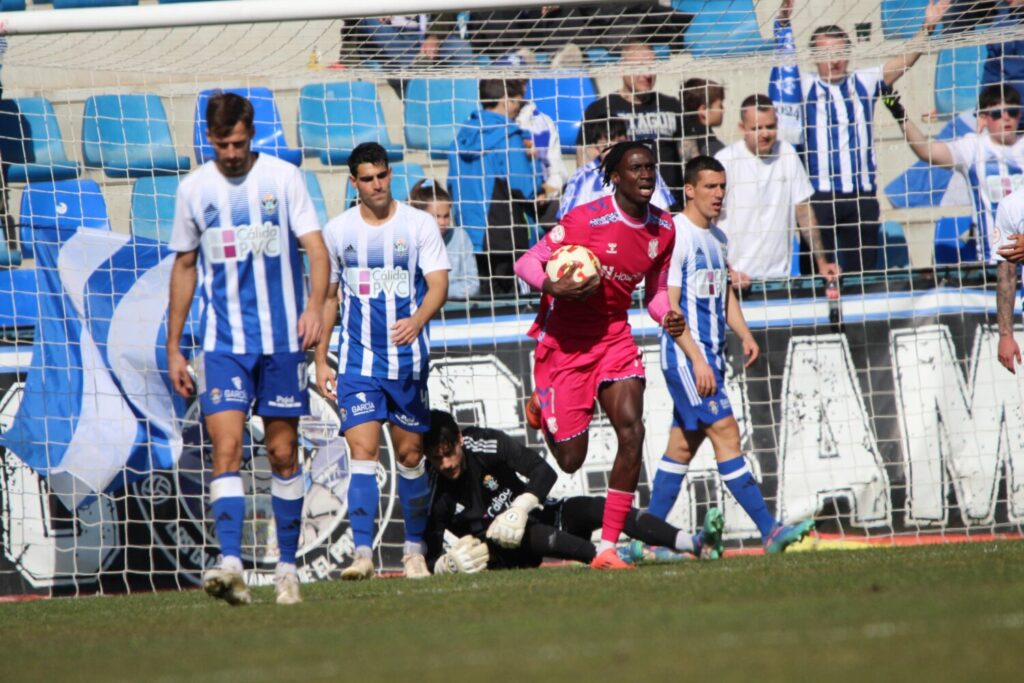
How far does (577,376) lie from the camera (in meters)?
7.68

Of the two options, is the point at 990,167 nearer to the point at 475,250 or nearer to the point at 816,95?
the point at 816,95

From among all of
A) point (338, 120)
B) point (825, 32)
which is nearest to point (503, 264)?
point (338, 120)

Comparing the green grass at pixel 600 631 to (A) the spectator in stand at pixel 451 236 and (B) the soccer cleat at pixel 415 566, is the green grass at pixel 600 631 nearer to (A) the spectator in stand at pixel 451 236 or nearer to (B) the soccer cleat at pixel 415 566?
(B) the soccer cleat at pixel 415 566

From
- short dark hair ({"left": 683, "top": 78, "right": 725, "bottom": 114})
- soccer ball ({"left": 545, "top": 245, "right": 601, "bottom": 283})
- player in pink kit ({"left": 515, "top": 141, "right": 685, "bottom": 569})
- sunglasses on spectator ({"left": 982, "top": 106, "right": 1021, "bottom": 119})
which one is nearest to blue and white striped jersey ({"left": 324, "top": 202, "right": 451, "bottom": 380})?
player in pink kit ({"left": 515, "top": 141, "right": 685, "bottom": 569})

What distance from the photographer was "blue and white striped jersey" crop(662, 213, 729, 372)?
333 inches

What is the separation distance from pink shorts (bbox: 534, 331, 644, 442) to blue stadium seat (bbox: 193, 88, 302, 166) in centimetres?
385

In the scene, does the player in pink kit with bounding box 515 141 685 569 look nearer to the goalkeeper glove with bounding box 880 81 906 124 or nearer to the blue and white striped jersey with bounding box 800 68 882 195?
the blue and white striped jersey with bounding box 800 68 882 195

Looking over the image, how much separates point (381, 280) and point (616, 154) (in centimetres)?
167

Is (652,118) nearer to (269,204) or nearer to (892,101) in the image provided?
(892,101)

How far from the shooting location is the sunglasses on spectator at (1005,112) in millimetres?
10586

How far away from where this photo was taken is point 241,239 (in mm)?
6227

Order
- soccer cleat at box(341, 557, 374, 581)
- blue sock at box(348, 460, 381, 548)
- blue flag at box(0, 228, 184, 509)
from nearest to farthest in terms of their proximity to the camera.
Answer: soccer cleat at box(341, 557, 374, 581), blue sock at box(348, 460, 381, 548), blue flag at box(0, 228, 184, 509)

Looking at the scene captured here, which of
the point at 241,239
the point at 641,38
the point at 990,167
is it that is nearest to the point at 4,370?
the point at 241,239

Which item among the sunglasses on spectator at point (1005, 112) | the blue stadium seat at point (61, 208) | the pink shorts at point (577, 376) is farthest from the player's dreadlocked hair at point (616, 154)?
the sunglasses on spectator at point (1005, 112)
